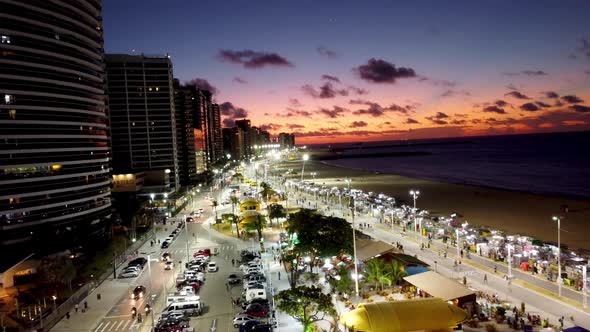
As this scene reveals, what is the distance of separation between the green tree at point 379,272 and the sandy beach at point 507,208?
2394 cm

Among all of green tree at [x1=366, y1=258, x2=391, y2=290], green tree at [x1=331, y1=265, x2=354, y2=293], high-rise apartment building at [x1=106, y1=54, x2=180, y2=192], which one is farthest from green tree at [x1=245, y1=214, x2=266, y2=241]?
high-rise apartment building at [x1=106, y1=54, x2=180, y2=192]

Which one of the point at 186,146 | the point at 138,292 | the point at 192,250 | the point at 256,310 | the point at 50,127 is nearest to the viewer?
the point at 256,310

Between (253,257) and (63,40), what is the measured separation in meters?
34.4

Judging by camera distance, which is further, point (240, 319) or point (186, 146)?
point (186, 146)

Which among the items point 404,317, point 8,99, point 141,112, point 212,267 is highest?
point 141,112

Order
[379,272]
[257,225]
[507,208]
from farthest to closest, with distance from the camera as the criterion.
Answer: [507,208]
[257,225]
[379,272]

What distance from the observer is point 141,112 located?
101 metres

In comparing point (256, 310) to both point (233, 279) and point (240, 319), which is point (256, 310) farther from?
point (233, 279)

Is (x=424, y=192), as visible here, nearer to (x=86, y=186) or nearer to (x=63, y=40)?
(x=86, y=186)

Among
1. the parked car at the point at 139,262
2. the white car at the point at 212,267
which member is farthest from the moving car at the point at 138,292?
the parked car at the point at 139,262

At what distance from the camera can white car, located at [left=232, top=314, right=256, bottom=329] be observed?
2523 centimetres

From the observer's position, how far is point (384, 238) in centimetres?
4828

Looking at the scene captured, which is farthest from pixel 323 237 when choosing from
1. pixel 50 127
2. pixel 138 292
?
pixel 50 127

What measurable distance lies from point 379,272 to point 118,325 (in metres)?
16.9
